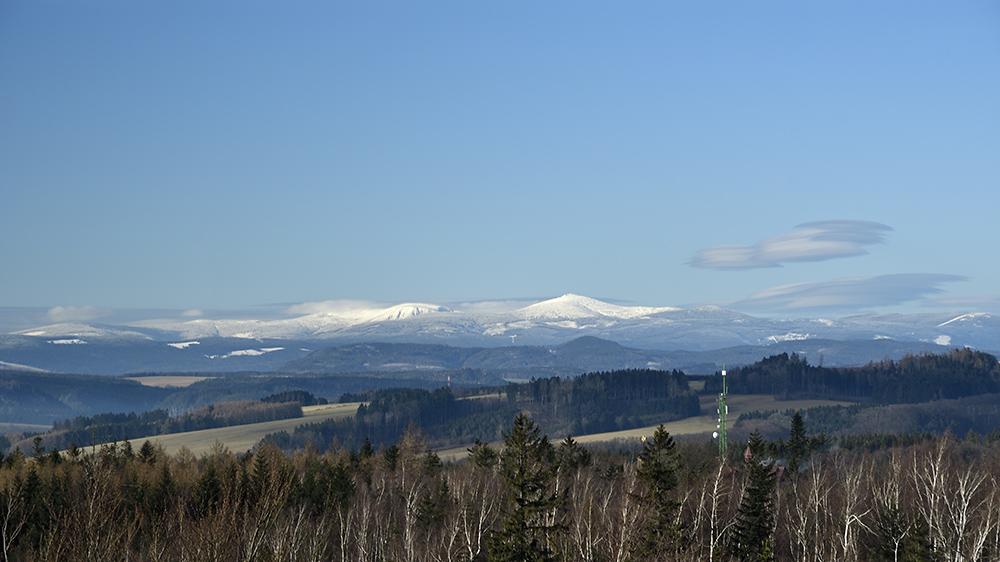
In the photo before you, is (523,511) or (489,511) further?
(489,511)

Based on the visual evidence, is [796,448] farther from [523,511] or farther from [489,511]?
[523,511]

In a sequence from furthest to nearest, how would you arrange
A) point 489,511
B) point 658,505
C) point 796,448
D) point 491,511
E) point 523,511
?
point 796,448
point 491,511
point 489,511
point 658,505
point 523,511

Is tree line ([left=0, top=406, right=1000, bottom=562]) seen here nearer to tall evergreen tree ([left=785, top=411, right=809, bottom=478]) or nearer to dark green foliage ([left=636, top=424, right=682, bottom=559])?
dark green foliage ([left=636, top=424, right=682, bottom=559])

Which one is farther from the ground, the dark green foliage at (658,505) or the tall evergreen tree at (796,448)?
the dark green foliage at (658,505)

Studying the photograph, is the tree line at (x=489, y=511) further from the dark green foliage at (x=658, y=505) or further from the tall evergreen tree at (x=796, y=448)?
the tall evergreen tree at (x=796, y=448)

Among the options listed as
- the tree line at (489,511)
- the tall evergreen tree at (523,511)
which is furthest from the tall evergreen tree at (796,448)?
the tall evergreen tree at (523,511)

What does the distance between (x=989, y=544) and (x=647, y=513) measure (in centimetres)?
4678

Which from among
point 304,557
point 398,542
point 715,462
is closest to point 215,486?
point 398,542

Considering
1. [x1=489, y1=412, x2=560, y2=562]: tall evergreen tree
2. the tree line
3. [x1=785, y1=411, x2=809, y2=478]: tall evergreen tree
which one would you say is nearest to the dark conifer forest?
[x1=489, y1=412, x2=560, y2=562]: tall evergreen tree

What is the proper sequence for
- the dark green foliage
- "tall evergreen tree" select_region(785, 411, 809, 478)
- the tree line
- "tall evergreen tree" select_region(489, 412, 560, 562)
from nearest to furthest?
the tree line < "tall evergreen tree" select_region(489, 412, 560, 562) < the dark green foliage < "tall evergreen tree" select_region(785, 411, 809, 478)

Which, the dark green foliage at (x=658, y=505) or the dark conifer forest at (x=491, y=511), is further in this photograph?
the dark green foliage at (x=658, y=505)

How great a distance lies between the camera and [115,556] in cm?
3359

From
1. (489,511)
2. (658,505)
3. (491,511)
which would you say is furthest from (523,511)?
(491,511)

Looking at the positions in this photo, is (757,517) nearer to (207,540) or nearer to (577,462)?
(207,540)
